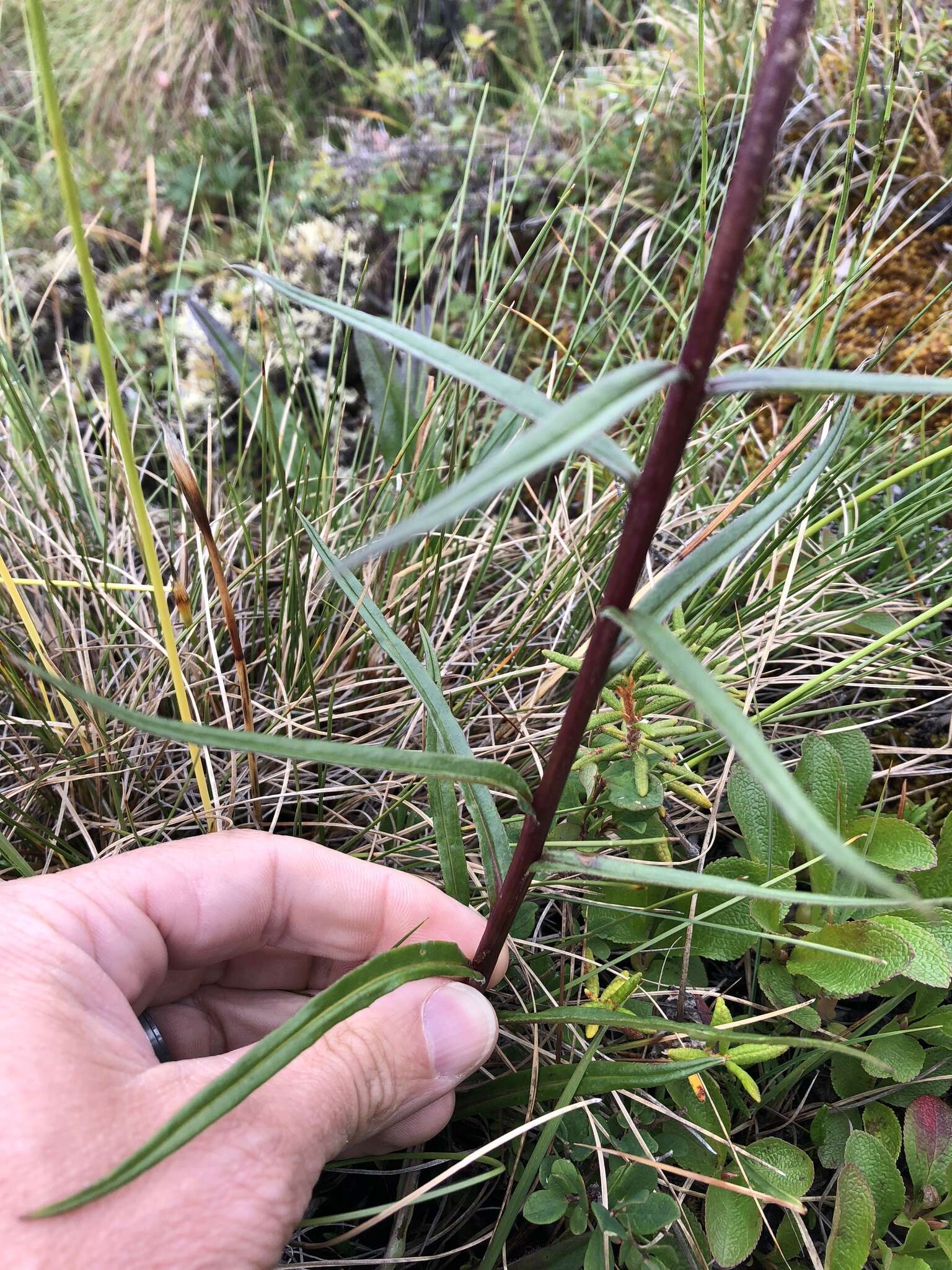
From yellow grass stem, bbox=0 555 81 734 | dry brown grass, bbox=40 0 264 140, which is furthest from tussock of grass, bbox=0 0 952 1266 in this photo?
dry brown grass, bbox=40 0 264 140

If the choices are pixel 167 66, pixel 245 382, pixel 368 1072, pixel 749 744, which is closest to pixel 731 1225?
pixel 368 1072

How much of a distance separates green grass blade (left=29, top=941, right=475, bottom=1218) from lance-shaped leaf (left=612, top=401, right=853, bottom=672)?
0.27 m

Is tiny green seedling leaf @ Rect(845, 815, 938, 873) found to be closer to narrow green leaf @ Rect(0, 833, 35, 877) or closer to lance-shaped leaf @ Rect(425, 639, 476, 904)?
lance-shaped leaf @ Rect(425, 639, 476, 904)

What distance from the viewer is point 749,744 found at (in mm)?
384

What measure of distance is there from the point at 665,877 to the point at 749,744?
0.69ft

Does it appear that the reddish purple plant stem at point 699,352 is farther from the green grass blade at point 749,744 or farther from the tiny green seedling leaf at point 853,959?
the tiny green seedling leaf at point 853,959

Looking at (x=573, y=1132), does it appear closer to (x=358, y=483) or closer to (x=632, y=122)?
(x=358, y=483)

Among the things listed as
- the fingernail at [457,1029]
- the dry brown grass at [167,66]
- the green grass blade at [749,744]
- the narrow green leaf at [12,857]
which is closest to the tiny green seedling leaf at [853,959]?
the fingernail at [457,1029]

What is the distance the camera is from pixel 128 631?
4.17 ft

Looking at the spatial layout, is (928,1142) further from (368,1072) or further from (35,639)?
(35,639)

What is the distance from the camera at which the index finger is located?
0.79 metres

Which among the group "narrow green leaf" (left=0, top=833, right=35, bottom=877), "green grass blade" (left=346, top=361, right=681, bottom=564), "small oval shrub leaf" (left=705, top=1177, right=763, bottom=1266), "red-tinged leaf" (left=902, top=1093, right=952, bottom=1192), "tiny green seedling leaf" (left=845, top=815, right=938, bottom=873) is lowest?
"red-tinged leaf" (left=902, top=1093, right=952, bottom=1192)

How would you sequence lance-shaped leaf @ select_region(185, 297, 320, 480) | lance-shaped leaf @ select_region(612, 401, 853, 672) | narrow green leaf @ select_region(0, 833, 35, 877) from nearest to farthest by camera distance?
lance-shaped leaf @ select_region(612, 401, 853, 672)
narrow green leaf @ select_region(0, 833, 35, 877)
lance-shaped leaf @ select_region(185, 297, 320, 480)

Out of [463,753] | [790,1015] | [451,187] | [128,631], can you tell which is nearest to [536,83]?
[451,187]
